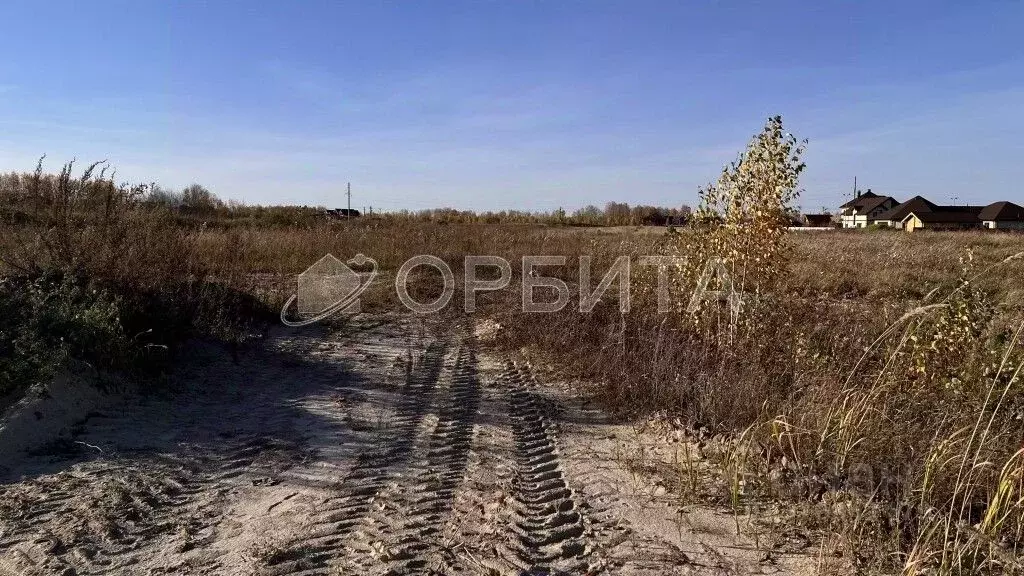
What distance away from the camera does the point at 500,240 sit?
56.2 feet

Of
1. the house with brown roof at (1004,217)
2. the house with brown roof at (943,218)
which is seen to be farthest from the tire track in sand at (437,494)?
the house with brown roof at (1004,217)

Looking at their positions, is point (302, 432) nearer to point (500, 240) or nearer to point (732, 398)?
point (732, 398)

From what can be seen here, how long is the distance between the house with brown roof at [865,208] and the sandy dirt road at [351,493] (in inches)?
2711

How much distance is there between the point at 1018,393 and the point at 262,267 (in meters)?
13.8

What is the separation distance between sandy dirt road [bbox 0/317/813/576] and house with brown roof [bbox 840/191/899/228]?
226 feet

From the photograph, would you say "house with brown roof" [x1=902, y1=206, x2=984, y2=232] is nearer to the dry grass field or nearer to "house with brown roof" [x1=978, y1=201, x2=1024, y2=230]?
"house with brown roof" [x1=978, y1=201, x2=1024, y2=230]

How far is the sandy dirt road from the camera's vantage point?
9.82 ft

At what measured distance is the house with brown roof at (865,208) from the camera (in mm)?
65688

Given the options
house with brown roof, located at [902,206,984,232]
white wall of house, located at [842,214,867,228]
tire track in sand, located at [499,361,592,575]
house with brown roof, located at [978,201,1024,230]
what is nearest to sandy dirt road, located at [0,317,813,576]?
tire track in sand, located at [499,361,592,575]

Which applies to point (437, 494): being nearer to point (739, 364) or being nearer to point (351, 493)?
point (351, 493)

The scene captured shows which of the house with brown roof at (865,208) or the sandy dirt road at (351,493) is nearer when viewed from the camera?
the sandy dirt road at (351,493)

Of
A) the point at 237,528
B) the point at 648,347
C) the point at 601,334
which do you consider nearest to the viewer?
the point at 237,528

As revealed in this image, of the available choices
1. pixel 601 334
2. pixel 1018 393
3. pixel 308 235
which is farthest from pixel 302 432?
pixel 308 235

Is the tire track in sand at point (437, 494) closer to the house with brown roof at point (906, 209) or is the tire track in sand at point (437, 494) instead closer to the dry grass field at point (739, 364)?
the dry grass field at point (739, 364)
